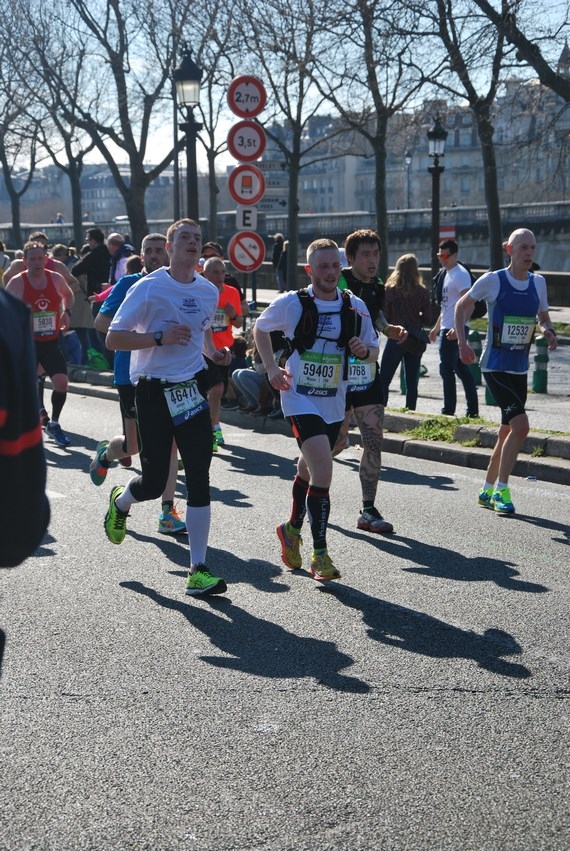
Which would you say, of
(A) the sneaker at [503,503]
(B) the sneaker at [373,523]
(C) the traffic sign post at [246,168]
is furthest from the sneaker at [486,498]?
(C) the traffic sign post at [246,168]

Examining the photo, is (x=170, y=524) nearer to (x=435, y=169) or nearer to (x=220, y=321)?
(x=220, y=321)

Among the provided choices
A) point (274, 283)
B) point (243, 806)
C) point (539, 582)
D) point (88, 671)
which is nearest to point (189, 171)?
point (539, 582)

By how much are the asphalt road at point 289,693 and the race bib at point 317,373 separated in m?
0.99

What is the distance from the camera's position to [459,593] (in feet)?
21.3

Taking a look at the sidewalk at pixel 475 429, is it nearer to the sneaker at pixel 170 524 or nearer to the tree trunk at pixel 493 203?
the sneaker at pixel 170 524

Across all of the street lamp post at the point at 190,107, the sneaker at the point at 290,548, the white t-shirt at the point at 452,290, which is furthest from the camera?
the street lamp post at the point at 190,107

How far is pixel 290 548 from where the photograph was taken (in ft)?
23.2

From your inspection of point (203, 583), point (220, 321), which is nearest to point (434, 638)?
point (203, 583)

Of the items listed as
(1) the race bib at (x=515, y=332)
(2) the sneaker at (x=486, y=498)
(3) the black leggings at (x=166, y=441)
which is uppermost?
(1) the race bib at (x=515, y=332)

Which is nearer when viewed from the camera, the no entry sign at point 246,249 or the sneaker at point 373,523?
the sneaker at point 373,523

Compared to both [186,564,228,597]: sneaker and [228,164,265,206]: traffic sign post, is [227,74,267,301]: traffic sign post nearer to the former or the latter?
[228,164,265,206]: traffic sign post

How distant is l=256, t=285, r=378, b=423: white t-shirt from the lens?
6.75 m

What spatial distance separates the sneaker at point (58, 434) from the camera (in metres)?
12.2

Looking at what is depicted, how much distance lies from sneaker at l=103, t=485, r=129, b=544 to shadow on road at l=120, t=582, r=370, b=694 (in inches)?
34.9
